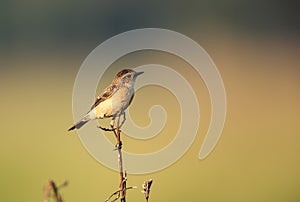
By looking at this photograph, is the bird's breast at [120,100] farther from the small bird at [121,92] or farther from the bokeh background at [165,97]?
the bokeh background at [165,97]

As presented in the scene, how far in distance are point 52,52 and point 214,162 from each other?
2.84m

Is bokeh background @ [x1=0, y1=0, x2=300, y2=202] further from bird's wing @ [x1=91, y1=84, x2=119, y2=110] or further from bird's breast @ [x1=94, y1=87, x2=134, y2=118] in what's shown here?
bird's breast @ [x1=94, y1=87, x2=134, y2=118]

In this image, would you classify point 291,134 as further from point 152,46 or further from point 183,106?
point 152,46

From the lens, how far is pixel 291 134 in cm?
585

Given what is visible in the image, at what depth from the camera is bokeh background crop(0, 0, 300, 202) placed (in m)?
5.01

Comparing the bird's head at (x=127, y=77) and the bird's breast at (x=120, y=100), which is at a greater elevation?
the bird's head at (x=127, y=77)

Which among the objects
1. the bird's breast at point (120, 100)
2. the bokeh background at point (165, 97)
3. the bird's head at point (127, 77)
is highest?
the bokeh background at point (165, 97)

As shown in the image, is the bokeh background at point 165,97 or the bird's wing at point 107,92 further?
the bokeh background at point 165,97

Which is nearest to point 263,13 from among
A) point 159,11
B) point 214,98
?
point 159,11

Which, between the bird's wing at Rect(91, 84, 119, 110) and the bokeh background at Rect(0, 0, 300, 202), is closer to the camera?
the bird's wing at Rect(91, 84, 119, 110)

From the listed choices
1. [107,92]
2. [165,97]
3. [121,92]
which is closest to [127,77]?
[121,92]

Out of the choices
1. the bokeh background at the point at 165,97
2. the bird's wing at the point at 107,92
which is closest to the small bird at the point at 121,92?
the bird's wing at the point at 107,92

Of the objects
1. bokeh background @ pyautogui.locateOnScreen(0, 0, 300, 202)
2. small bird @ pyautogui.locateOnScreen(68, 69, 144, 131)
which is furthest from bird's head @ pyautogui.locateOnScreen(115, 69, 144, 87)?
bokeh background @ pyautogui.locateOnScreen(0, 0, 300, 202)

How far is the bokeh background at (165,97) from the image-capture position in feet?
16.4
